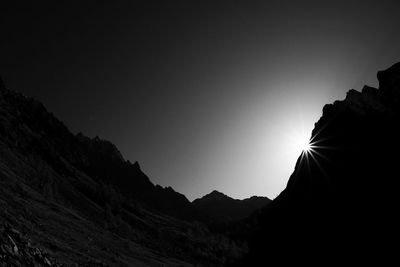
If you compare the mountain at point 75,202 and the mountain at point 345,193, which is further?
the mountain at point 75,202

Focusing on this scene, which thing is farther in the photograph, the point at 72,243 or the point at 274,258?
the point at 72,243

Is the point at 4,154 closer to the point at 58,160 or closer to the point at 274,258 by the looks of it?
the point at 58,160

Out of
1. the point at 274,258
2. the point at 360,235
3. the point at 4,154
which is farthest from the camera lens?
the point at 4,154

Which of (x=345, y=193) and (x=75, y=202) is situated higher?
(x=345, y=193)

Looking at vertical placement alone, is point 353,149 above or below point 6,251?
above

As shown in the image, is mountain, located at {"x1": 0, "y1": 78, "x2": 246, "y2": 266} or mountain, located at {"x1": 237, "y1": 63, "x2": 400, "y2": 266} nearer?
mountain, located at {"x1": 237, "y1": 63, "x2": 400, "y2": 266}

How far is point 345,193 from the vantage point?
122 feet

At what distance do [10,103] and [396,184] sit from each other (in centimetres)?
18715

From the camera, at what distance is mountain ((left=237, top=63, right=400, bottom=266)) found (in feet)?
99.1

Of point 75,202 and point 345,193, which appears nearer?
point 345,193

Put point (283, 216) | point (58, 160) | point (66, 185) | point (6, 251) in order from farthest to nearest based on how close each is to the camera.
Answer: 1. point (58, 160)
2. point (66, 185)
3. point (283, 216)
4. point (6, 251)

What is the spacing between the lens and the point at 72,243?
48.9 metres

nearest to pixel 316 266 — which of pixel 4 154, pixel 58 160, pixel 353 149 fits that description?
pixel 353 149

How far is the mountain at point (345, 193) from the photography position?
30.2m
